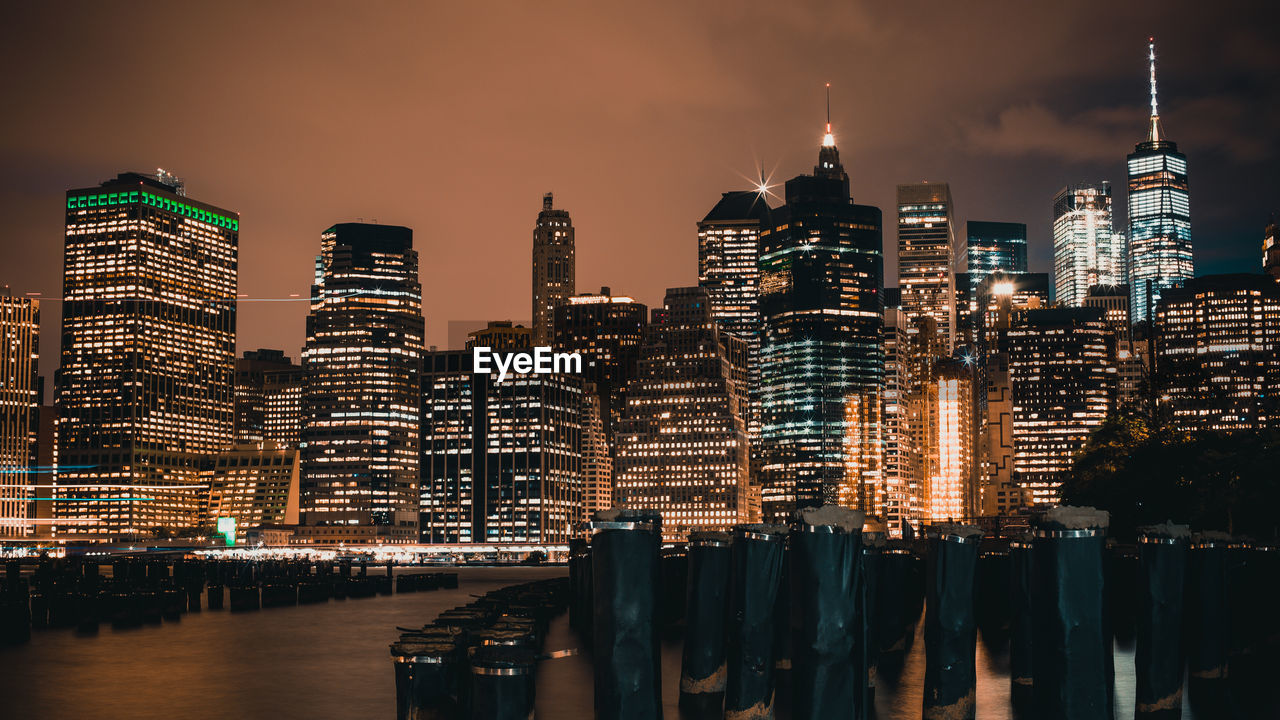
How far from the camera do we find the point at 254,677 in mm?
67938

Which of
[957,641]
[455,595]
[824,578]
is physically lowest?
[455,595]

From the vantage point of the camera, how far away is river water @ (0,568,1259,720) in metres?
53.8

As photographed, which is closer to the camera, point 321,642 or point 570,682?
point 570,682

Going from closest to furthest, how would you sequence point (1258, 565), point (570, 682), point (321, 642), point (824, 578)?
point (824, 578), point (570, 682), point (1258, 565), point (321, 642)

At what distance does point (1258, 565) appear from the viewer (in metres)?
62.4

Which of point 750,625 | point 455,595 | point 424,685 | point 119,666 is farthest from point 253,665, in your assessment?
point 455,595

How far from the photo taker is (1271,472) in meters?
81.4

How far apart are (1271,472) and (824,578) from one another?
59512 millimetres

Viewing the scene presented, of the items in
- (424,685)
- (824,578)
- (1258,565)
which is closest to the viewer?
(824,578)

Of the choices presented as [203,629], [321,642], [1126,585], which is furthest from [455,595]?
[1126,585]

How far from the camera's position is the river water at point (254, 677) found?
177 ft

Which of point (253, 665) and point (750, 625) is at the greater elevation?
point (750, 625)

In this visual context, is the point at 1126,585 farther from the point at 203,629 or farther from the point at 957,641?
the point at 203,629

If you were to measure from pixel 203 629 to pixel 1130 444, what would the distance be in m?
91.7
